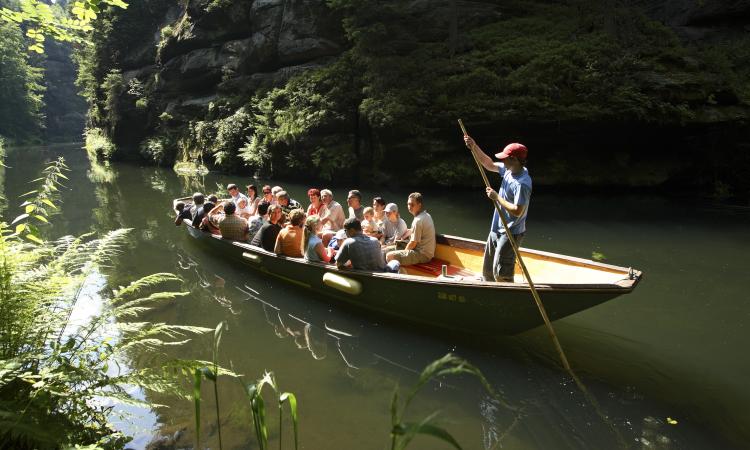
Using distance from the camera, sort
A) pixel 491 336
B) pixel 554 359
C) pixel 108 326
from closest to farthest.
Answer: pixel 108 326 < pixel 554 359 < pixel 491 336

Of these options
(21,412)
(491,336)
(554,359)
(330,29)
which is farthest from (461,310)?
(330,29)

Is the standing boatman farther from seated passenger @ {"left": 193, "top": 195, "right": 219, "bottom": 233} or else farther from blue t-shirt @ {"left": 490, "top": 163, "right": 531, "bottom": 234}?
seated passenger @ {"left": 193, "top": 195, "right": 219, "bottom": 233}

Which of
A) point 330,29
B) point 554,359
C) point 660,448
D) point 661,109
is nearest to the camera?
point 660,448

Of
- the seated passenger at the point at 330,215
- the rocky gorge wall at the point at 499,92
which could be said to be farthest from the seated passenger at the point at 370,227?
the rocky gorge wall at the point at 499,92

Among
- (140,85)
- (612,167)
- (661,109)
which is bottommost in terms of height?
(612,167)

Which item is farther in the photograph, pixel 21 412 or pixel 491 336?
pixel 491 336

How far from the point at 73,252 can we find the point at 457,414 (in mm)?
3773

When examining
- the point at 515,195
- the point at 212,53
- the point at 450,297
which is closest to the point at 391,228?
the point at 450,297

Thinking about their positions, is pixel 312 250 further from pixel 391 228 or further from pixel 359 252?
pixel 391 228

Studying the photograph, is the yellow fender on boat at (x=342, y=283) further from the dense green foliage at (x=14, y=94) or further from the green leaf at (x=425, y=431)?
the dense green foliage at (x=14, y=94)

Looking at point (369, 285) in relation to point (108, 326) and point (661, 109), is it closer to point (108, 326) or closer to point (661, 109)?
point (108, 326)

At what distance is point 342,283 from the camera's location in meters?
6.87

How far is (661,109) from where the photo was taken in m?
14.4

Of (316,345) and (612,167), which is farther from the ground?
(612,167)
